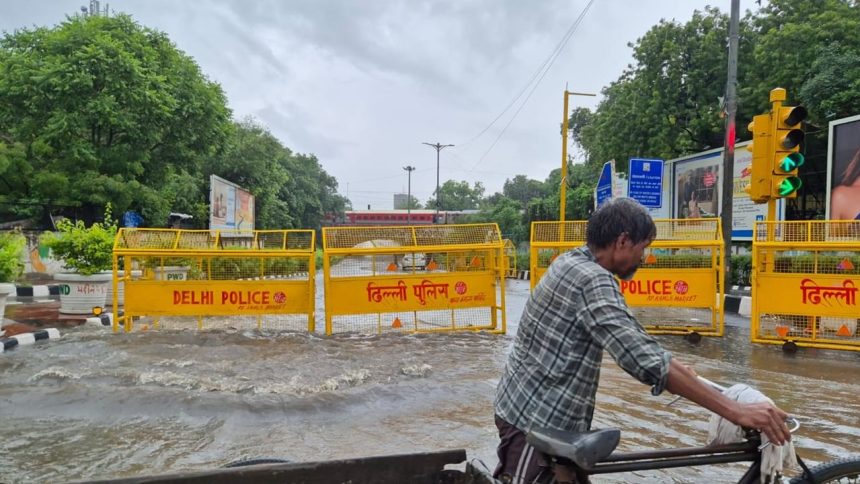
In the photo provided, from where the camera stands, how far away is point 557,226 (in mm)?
9016

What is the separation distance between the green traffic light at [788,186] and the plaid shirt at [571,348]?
7336 millimetres

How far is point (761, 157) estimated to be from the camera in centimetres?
794

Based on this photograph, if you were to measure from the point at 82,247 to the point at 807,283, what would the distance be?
1124cm

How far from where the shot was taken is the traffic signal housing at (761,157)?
7.86 metres

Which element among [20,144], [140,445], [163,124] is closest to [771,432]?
[140,445]

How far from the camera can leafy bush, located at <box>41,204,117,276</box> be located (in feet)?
31.2

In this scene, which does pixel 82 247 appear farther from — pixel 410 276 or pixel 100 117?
pixel 100 117

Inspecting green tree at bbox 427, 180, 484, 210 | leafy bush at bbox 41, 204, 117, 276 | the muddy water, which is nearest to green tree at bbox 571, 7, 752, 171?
the muddy water

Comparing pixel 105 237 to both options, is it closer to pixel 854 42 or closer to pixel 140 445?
pixel 140 445

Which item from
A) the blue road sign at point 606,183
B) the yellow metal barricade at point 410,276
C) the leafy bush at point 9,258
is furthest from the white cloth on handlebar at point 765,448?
the blue road sign at point 606,183

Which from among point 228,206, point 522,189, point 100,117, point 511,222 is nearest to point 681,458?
point 100,117

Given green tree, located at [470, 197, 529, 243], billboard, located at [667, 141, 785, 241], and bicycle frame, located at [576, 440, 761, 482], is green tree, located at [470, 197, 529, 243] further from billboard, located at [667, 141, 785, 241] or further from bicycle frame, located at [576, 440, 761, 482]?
bicycle frame, located at [576, 440, 761, 482]

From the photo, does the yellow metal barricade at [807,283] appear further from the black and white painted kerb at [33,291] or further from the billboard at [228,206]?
the billboard at [228,206]

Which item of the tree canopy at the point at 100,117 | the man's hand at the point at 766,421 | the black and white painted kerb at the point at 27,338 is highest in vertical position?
the tree canopy at the point at 100,117
